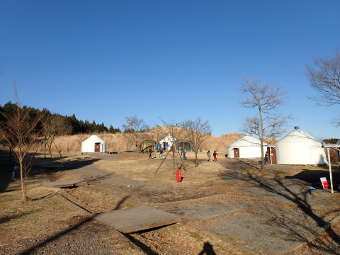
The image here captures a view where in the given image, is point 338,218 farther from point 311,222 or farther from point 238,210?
point 238,210

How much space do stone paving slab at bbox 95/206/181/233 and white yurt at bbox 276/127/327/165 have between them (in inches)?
990

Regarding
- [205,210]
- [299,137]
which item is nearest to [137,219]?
[205,210]

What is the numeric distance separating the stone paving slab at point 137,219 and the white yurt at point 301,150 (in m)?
25.1

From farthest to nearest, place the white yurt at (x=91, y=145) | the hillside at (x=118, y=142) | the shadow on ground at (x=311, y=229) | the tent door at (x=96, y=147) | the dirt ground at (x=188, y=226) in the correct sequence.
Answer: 1. the hillside at (x=118, y=142)
2. the tent door at (x=96, y=147)
3. the white yurt at (x=91, y=145)
4. the shadow on ground at (x=311, y=229)
5. the dirt ground at (x=188, y=226)

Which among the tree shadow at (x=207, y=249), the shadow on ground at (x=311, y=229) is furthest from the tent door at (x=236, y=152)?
the tree shadow at (x=207, y=249)

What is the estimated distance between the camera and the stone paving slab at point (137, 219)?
5.84 m

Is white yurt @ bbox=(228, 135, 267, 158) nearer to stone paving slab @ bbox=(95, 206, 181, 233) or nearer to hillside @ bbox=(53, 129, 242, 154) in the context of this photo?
hillside @ bbox=(53, 129, 242, 154)

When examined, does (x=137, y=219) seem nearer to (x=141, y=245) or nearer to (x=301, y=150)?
(x=141, y=245)

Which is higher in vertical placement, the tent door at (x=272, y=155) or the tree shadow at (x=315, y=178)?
the tent door at (x=272, y=155)

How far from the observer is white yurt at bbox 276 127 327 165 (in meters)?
27.5

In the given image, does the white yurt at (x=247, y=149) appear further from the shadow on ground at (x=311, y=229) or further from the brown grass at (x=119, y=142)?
the shadow on ground at (x=311, y=229)

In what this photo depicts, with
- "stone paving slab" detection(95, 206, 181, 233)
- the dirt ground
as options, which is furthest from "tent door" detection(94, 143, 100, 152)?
"stone paving slab" detection(95, 206, 181, 233)

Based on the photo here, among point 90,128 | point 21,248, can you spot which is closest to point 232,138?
point 90,128

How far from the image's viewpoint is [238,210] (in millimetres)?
7848
